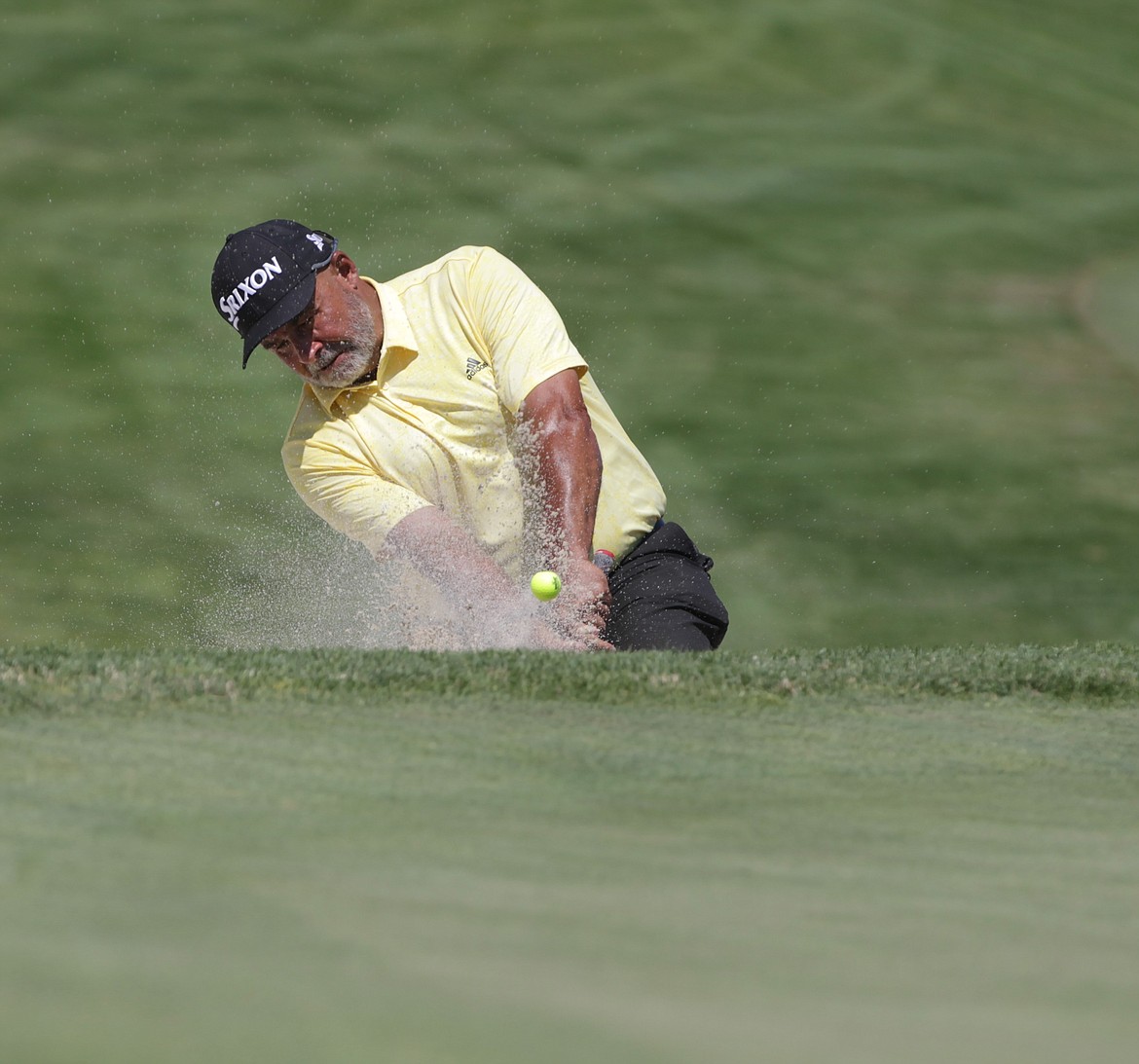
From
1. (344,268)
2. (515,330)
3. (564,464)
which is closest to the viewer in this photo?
(564,464)

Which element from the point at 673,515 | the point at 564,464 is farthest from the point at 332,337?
the point at 673,515

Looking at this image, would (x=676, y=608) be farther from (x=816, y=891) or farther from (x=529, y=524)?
(x=816, y=891)

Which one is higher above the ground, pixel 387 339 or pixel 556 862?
pixel 387 339

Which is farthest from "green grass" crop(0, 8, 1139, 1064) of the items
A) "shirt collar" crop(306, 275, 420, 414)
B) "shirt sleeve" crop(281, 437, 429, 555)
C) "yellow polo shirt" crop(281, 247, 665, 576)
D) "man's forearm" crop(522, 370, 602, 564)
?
"man's forearm" crop(522, 370, 602, 564)

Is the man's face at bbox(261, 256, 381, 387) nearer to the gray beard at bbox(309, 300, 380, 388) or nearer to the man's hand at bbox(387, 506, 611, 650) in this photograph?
the gray beard at bbox(309, 300, 380, 388)

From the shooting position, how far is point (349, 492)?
12.4 ft

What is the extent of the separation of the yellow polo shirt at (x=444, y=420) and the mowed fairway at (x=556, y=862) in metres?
1.11

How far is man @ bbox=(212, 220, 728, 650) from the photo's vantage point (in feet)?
11.6

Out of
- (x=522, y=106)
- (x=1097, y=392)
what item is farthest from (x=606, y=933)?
(x=522, y=106)

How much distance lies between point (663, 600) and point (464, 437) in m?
0.56

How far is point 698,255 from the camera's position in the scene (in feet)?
25.3

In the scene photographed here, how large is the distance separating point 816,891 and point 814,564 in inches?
186

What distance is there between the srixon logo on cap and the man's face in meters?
0.10

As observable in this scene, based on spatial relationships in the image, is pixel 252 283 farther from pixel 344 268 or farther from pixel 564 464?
pixel 564 464
